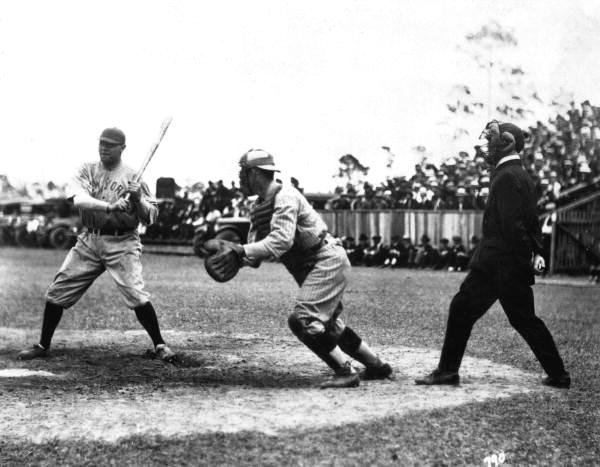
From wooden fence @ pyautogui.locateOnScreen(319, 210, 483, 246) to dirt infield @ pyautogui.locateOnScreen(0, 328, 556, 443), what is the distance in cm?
1491

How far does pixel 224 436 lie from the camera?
4.38 m

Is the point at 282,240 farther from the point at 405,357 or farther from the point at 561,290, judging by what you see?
the point at 561,290

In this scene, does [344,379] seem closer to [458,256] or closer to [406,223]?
[458,256]

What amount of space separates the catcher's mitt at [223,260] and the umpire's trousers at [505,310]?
61.4 inches

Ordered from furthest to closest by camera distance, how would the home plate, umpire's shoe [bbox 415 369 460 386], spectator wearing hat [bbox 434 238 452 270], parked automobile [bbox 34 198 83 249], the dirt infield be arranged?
parked automobile [bbox 34 198 83 249] < spectator wearing hat [bbox 434 238 452 270] < the home plate < umpire's shoe [bbox 415 369 460 386] < the dirt infield

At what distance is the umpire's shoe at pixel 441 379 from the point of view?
234 inches

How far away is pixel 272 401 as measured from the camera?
5.31 meters

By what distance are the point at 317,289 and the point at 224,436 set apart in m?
1.63

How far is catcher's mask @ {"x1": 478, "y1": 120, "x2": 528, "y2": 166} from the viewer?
6090 mm

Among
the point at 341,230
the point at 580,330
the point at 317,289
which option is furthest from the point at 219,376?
the point at 341,230

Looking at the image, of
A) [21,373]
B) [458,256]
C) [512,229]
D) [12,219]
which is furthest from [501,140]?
[12,219]

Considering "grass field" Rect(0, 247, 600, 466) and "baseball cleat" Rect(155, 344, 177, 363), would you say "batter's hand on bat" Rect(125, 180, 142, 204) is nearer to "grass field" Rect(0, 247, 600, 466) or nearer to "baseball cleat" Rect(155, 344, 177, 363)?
"baseball cleat" Rect(155, 344, 177, 363)

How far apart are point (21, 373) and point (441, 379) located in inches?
123

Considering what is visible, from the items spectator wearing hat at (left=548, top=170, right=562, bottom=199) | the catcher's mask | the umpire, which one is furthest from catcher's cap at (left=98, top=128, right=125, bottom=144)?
spectator wearing hat at (left=548, top=170, right=562, bottom=199)
